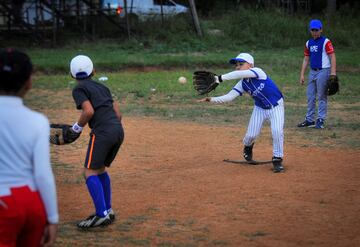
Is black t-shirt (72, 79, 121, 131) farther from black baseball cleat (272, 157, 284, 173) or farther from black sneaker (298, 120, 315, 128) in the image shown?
black sneaker (298, 120, 315, 128)

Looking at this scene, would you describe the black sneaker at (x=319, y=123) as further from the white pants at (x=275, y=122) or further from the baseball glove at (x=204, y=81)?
the baseball glove at (x=204, y=81)

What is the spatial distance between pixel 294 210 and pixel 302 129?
5.81 metres

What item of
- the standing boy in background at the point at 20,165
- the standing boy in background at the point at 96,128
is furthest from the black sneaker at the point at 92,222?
the standing boy in background at the point at 20,165

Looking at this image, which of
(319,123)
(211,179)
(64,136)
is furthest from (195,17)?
(64,136)

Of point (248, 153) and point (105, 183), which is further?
point (248, 153)

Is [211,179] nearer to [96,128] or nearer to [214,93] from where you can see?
[96,128]

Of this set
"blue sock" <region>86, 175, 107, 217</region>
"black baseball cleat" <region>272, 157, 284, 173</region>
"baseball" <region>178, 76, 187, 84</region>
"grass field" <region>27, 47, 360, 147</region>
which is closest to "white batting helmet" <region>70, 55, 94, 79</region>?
"blue sock" <region>86, 175, 107, 217</region>

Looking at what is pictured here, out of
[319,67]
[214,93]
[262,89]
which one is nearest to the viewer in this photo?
[262,89]

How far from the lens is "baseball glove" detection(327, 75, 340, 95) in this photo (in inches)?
491

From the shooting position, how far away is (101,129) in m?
6.52

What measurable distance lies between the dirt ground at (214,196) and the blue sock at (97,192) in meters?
0.21

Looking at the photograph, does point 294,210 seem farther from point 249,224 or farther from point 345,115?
point 345,115

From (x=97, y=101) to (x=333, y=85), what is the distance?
7108 mm

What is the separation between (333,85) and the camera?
12.5 m
